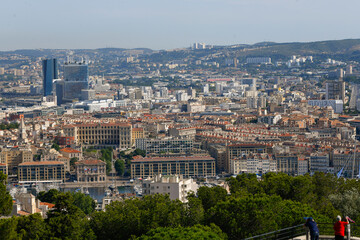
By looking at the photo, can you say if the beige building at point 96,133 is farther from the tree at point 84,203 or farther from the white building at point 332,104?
the white building at point 332,104

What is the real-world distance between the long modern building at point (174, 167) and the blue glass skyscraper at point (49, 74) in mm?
39114

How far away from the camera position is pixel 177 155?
26797 millimetres

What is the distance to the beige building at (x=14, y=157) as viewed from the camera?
27.0 m

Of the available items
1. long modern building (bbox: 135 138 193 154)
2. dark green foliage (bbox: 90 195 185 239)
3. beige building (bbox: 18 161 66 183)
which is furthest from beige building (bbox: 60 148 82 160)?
dark green foliage (bbox: 90 195 185 239)

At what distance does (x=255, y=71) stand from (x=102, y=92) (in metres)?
27.5

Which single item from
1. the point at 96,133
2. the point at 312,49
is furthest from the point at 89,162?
the point at 312,49

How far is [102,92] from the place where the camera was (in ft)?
213

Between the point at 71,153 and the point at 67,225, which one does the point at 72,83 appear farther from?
the point at 67,225

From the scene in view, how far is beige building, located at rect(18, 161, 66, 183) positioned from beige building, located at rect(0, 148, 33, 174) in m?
1.54

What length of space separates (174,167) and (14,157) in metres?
5.80

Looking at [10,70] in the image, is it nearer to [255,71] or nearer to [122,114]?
[255,71]

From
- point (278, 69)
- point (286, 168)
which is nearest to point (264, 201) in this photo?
point (286, 168)

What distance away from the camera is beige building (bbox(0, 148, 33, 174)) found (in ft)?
88.7

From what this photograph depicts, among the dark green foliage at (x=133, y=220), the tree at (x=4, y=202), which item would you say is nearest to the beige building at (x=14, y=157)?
the dark green foliage at (x=133, y=220)
